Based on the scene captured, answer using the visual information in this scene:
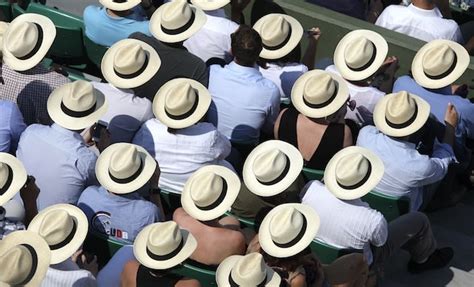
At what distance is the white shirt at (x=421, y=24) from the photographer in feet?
32.8

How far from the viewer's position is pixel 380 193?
317 inches

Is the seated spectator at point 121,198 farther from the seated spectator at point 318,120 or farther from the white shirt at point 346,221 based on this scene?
the seated spectator at point 318,120

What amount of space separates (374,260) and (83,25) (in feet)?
13.6

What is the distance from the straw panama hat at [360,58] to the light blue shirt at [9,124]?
257cm

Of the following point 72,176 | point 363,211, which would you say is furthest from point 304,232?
point 72,176

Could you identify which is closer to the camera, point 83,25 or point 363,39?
point 363,39

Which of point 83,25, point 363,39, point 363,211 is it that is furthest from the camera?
point 83,25

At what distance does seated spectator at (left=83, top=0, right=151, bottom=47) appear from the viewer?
990cm

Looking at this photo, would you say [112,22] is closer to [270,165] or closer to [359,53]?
[359,53]

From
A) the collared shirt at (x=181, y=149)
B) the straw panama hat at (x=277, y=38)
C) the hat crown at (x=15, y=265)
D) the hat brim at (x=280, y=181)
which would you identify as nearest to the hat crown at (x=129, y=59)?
the collared shirt at (x=181, y=149)

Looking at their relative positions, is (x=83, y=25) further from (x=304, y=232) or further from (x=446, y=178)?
(x=304, y=232)

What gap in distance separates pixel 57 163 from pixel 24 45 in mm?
1339

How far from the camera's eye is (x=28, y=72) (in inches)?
345

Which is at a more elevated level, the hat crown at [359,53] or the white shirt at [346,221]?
the hat crown at [359,53]
